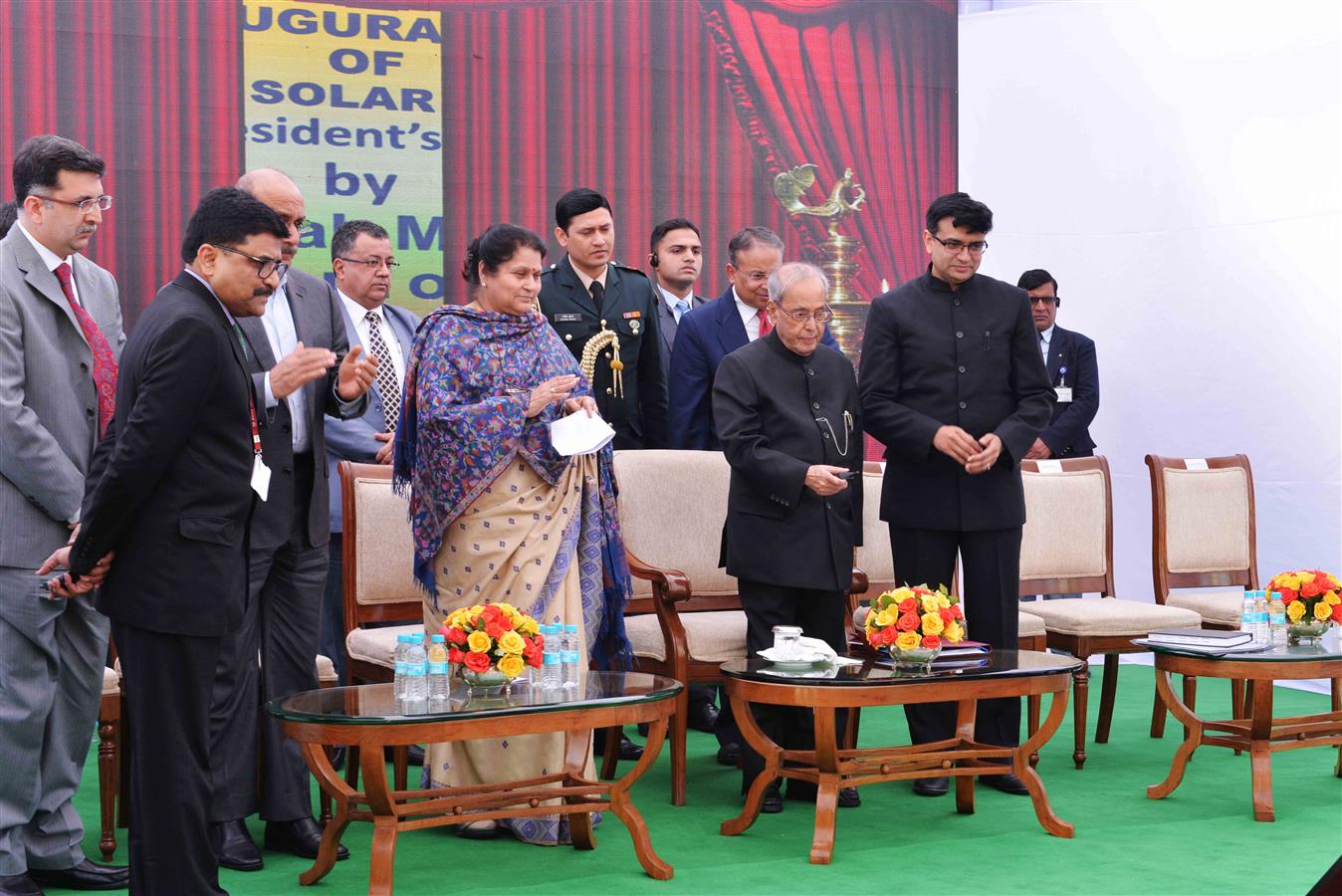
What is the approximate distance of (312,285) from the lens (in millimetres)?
4137

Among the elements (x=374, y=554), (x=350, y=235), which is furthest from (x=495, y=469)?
(x=350, y=235)

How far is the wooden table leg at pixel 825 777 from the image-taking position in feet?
13.0

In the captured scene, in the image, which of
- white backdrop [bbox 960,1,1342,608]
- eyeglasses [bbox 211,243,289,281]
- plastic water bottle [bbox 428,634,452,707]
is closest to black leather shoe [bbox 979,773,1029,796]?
plastic water bottle [bbox 428,634,452,707]

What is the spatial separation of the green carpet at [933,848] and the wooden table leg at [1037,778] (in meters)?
0.04

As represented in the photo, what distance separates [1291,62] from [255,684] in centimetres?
518

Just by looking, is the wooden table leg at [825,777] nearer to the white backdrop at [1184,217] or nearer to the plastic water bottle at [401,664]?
the plastic water bottle at [401,664]

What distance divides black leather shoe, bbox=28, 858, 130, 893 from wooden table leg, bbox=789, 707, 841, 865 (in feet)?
5.45

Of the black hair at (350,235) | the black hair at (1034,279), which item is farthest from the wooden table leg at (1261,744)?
the black hair at (350,235)

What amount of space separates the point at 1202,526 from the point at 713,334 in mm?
2195

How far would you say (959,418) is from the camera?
483 centimetres

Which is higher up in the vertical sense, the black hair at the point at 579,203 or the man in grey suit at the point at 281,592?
the black hair at the point at 579,203

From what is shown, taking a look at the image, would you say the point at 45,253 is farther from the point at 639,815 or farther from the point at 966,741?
the point at 966,741

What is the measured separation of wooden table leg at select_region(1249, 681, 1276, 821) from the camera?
448 cm

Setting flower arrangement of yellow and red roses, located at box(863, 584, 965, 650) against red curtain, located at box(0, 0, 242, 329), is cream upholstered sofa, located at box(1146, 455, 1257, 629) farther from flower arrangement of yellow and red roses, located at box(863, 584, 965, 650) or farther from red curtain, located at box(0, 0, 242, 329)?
red curtain, located at box(0, 0, 242, 329)
